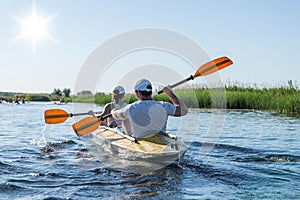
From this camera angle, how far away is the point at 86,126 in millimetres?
7723

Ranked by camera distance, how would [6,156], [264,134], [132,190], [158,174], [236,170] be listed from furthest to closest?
[264,134]
[6,156]
[236,170]
[158,174]
[132,190]

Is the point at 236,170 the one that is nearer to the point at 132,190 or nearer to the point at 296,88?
the point at 132,190

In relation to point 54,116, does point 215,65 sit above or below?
above

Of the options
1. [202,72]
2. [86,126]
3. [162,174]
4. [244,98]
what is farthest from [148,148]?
[244,98]

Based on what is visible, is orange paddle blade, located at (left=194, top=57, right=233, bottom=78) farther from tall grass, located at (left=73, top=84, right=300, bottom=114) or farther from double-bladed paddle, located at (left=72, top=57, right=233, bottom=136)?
tall grass, located at (left=73, top=84, right=300, bottom=114)

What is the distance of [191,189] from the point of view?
178 inches

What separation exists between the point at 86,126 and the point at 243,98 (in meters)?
14.1

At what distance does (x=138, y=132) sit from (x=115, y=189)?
1612 mm

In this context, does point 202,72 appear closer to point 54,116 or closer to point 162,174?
point 162,174

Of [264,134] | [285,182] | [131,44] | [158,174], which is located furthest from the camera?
[264,134]

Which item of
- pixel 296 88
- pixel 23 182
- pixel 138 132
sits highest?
pixel 296 88

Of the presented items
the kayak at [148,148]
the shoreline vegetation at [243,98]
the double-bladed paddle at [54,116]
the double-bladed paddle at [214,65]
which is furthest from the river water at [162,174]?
the shoreline vegetation at [243,98]

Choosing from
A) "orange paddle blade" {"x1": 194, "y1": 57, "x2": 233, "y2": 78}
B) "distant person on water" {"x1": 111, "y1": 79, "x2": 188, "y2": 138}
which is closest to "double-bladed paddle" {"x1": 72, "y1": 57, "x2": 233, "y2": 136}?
"orange paddle blade" {"x1": 194, "y1": 57, "x2": 233, "y2": 78}

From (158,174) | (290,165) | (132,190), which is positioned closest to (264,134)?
(290,165)
